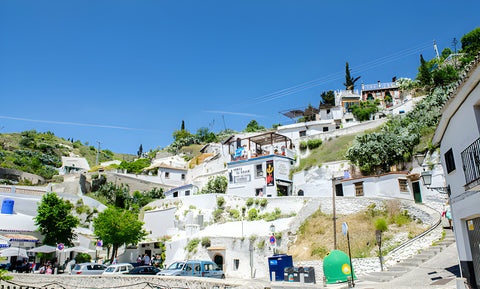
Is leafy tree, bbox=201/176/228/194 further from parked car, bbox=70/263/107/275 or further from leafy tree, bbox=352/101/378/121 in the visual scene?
leafy tree, bbox=352/101/378/121

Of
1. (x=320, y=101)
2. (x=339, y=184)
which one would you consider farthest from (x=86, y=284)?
(x=320, y=101)

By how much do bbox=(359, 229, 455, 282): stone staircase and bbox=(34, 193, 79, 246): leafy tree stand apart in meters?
29.1

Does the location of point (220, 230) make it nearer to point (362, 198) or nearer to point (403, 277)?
point (362, 198)

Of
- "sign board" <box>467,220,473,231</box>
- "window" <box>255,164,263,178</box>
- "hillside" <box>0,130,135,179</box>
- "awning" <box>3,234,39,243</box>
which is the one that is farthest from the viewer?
"hillside" <box>0,130,135,179</box>

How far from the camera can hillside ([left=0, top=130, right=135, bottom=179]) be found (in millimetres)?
71000

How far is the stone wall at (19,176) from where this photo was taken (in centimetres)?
5784

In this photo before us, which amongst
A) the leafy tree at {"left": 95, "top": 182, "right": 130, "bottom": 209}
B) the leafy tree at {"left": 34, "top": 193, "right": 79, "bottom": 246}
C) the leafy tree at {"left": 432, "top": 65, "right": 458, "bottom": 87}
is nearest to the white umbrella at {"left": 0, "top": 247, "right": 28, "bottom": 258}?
the leafy tree at {"left": 34, "top": 193, "right": 79, "bottom": 246}

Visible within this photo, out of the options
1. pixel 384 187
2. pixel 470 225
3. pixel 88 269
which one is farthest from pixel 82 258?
pixel 470 225

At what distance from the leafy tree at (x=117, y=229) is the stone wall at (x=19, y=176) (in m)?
36.5

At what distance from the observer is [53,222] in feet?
110

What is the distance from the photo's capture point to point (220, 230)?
31.0m

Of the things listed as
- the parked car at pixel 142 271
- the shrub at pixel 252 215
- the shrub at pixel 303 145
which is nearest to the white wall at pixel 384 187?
the shrub at pixel 252 215

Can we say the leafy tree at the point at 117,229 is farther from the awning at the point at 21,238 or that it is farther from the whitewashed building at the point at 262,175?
the whitewashed building at the point at 262,175

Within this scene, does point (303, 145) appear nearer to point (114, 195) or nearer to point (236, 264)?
point (236, 264)
